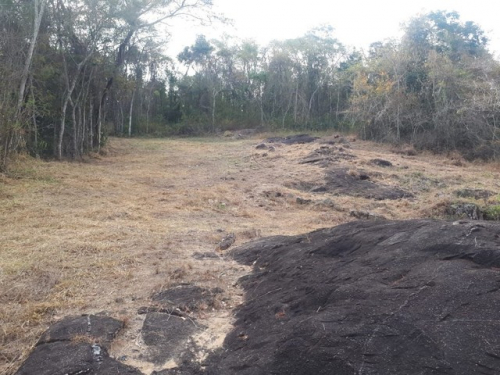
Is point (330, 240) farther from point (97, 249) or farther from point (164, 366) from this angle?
point (97, 249)

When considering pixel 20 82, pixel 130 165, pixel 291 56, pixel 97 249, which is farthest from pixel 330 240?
pixel 291 56

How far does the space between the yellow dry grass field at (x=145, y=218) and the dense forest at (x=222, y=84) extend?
6.60 ft

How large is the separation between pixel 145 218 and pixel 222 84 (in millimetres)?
28948

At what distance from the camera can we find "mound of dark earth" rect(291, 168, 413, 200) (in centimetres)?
1131

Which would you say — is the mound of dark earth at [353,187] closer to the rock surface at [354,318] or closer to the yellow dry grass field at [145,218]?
the yellow dry grass field at [145,218]

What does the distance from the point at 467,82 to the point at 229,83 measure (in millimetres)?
20769

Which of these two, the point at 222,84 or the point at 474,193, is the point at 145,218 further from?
the point at 222,84

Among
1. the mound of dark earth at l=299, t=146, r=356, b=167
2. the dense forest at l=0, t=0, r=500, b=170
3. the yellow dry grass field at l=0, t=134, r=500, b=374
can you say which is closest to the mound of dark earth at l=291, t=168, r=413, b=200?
the yellow dry grass field at l=0, t=134, r=500, b=374

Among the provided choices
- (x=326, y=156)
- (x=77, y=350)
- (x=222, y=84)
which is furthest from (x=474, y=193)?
(x=222, y=84)

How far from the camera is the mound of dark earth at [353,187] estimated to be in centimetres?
1131

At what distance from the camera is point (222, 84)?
35.7 metres

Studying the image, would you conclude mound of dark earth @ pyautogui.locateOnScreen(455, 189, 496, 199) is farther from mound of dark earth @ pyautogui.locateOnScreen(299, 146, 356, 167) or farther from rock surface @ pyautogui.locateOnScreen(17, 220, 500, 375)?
rock surface @ pyautogui.locateOnScreen(17, 220, 500, 375)

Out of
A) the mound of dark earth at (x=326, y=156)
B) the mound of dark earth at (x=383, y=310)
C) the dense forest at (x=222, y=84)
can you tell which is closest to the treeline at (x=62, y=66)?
the dense forest at (x=222, y=84)

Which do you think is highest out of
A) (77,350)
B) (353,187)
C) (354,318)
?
(354,318)
